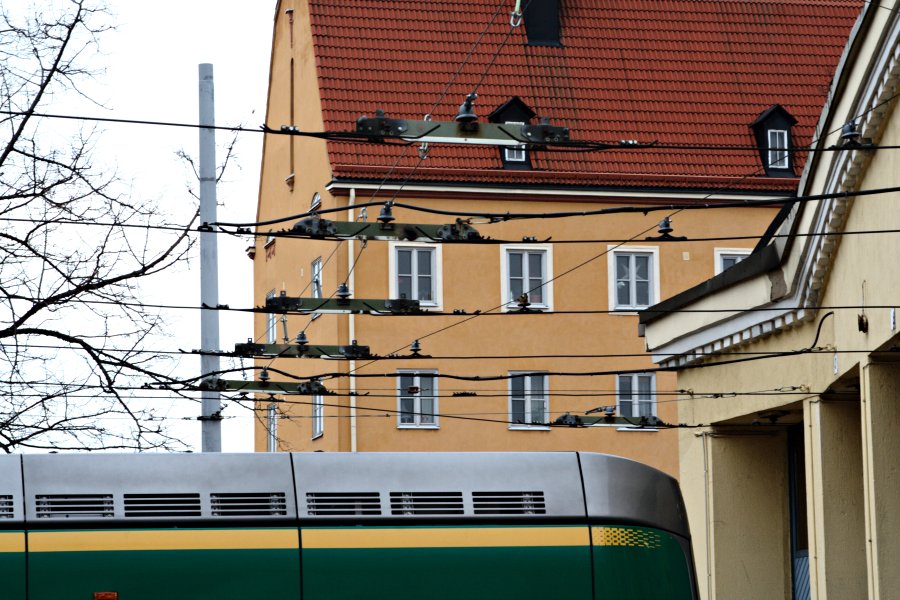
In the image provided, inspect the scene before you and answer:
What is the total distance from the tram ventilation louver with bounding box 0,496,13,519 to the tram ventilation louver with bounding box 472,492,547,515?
132 inches

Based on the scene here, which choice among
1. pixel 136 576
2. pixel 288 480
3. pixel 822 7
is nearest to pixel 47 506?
pixel 136 576

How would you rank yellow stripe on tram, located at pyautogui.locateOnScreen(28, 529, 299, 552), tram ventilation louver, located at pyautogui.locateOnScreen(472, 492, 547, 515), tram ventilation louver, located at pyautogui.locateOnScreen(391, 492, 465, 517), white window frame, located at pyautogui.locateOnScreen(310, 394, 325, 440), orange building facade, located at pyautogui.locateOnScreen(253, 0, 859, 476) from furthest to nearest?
white window frame, located at pyautogui.locateOnScreen(310, 394, 325, 440) < orange building facade, located at pyautogui.locateOnScreen(253, 0, 859, 476) < tram ventilation louver, located at pyautogui.locateOnScreen(472, 492, 547, 515) < tram ventilation louver, located at pyautogui.locateOnScreen(391, 492, 465, 517) < yellow stripe on tram, located at pyautogui.locateOnScreen(28, 529, 299, 552)

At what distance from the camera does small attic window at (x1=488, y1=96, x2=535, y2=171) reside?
129 ft

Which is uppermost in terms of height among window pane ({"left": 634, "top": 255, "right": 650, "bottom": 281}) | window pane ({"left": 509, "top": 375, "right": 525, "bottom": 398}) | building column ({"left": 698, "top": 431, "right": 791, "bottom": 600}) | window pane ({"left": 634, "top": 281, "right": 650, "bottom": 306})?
window pane ({"left": 634, "top": 255, "right": 650, "bottom": 281})

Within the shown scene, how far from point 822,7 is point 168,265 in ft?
94.9

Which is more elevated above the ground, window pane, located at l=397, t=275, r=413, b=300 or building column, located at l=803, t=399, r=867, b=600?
window pane, located at l=397, t=275, r=413, b=300

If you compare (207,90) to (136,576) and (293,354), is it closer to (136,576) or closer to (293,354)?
(293,354)

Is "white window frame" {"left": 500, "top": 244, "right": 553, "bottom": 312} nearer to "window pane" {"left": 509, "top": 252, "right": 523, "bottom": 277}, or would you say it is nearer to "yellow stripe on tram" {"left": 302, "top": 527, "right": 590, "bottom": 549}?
"window pane" {"left": 509, "top": 252, "right": 523, "bottom": 277}

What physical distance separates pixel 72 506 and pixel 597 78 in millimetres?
30506

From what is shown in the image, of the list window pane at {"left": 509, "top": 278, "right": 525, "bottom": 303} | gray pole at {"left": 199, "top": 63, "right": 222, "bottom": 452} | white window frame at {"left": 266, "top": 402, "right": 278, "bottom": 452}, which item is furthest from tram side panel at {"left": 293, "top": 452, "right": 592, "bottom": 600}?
window pane at {"left": 509, "top": 278, "right": 525, "bottom": 303}

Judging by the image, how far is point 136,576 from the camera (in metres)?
12.5

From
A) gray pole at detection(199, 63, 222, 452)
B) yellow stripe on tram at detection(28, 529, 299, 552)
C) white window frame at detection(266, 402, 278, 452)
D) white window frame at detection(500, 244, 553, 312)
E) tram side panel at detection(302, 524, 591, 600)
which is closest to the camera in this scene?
yellow stripe on tram at detection(28, 529, 299, 552)

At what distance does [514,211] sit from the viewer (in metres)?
→ 38.3

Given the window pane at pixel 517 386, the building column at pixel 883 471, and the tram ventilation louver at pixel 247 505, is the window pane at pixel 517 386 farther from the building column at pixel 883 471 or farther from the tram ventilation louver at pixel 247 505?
the tram ventilation louver at pixel 247 505
